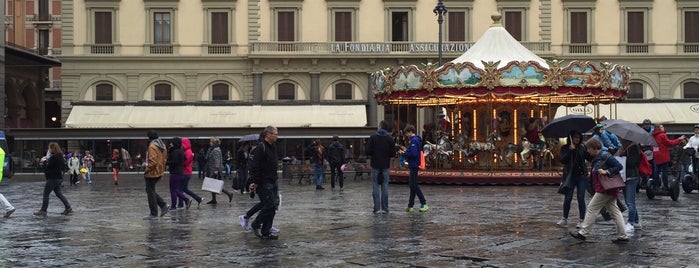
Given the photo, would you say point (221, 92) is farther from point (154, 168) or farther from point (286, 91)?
point (154, 168)

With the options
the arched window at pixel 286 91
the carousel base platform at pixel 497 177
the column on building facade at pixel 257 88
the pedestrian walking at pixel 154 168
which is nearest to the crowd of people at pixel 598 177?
the pedestrian walking at pixel 154 168

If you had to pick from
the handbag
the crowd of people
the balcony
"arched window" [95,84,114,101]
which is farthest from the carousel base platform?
"arched window" [95,84,114,101]

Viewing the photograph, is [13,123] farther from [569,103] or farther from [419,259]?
[419,259]

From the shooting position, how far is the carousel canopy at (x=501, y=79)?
25.2 m

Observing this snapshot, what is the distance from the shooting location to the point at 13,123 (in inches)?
1975

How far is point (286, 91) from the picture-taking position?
4216 cm

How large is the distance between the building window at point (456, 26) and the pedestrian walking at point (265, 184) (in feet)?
102

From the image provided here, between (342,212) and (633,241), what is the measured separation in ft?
19.4

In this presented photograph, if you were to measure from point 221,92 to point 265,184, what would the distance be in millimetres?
31208

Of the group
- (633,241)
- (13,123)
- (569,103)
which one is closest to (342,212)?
(633,241)

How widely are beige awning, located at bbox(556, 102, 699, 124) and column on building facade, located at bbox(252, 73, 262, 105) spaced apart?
14092mm

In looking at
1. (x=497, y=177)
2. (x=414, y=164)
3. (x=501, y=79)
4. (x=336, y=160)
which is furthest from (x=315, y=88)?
(x=414, y=164)

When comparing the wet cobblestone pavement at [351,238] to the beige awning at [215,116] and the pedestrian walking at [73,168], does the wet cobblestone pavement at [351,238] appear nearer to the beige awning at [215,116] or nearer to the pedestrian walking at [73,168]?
the pedestrian walking at [73,168]

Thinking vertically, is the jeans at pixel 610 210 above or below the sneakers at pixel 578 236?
above
